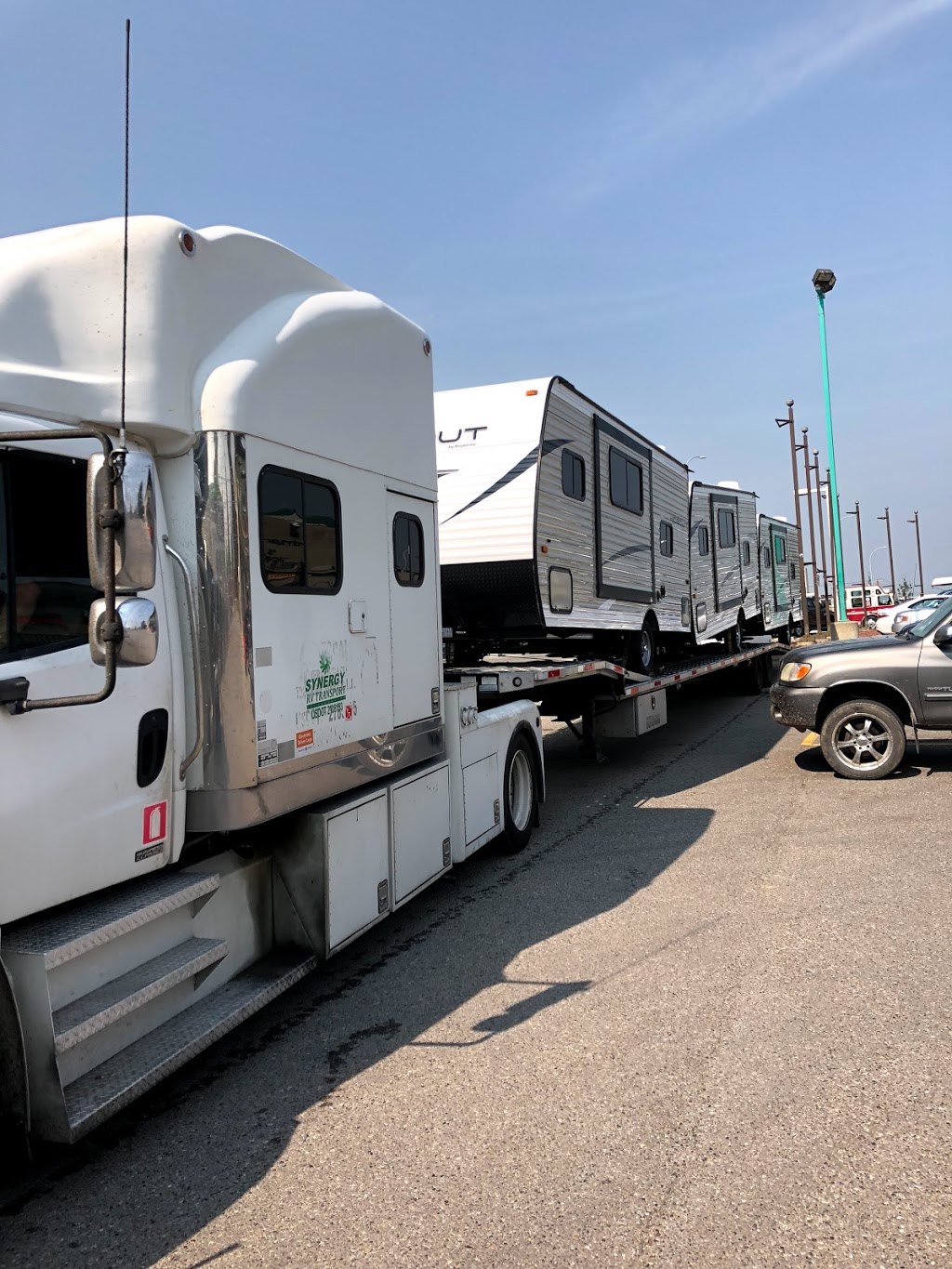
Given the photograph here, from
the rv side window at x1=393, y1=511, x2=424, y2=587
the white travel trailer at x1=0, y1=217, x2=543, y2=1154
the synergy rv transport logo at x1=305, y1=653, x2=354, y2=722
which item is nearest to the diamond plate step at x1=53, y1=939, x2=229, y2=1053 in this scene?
the white travel trailer at x1=0, y1=217, x2=543, y2=1154

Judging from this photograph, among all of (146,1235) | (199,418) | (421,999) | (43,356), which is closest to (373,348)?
(199,418)

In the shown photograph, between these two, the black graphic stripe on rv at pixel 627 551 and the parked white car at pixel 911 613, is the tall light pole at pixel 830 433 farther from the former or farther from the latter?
the black graphic stripe on rv at pixel 627 551

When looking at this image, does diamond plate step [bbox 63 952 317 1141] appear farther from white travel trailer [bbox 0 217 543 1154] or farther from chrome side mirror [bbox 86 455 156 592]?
chrome side mirror [bbox 86 455 156 592]

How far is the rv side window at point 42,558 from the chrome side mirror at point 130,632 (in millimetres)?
447

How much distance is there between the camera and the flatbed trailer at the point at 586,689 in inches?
286

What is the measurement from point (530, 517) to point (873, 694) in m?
3.82

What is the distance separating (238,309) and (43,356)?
3.22ft

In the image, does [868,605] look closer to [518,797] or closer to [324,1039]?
[518,797]

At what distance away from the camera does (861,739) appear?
912cm

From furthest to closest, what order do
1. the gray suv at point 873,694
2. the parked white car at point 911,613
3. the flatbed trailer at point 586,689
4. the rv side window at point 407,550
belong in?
the parked white car at point 911,613
the gray suv at point 873,694
the flatbed trailer at point 586,689
the rv side window at point 407,550

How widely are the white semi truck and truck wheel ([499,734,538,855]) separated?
159 centimetres

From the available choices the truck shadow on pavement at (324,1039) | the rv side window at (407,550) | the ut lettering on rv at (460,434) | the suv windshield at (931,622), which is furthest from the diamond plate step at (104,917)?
the suv windshield at (931,622)

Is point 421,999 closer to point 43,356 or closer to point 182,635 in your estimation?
point 182,635

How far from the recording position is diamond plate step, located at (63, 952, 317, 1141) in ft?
10.0
